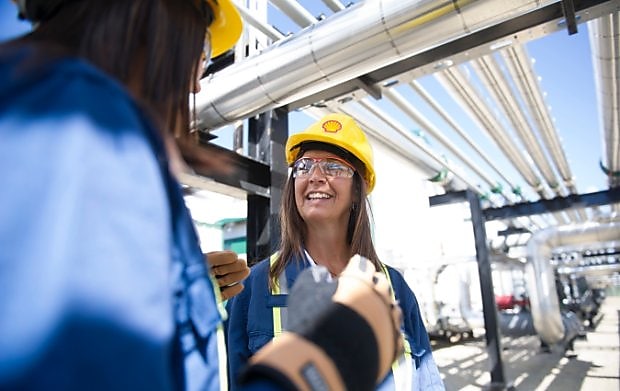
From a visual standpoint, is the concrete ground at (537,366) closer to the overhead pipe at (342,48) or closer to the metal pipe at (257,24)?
the overhead pipe at (342,48)

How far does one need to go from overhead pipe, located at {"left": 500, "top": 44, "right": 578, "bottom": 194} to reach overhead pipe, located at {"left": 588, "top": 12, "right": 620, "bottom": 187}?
1.20ft

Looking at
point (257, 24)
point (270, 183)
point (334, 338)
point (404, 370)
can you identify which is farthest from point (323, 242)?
point (257, 24)

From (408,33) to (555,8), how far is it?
34.3 inches

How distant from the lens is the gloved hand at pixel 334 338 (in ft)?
1.28

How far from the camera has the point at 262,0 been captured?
251 centimetres

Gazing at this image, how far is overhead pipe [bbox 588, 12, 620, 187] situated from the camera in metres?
2.23

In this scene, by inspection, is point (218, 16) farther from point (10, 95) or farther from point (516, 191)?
point (516, 191)

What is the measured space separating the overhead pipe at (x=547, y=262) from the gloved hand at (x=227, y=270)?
7.19 m

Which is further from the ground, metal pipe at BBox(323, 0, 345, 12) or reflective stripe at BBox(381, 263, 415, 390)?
metal pipe at BBox(323, 0, 345, 12)

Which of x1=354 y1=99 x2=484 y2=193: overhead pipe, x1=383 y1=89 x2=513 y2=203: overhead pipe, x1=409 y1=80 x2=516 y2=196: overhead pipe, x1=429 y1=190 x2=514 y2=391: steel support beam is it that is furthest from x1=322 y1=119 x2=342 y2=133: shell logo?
x1=429 y1=190 x2=514 y2=391: steel support beam

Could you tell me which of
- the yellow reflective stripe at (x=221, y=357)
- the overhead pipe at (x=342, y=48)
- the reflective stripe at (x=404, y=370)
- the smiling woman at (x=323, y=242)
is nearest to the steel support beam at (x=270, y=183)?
the overhead pipe at (x=342, y=48)

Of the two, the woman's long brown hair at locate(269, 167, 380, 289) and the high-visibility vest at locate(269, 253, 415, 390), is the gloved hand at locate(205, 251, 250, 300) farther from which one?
the woman's long brown hair at locate(269, 167, 380, 289)

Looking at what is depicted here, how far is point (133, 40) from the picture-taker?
1.46ft

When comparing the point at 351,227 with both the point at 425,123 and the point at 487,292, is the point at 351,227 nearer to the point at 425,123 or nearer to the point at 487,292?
the point at 425,123
